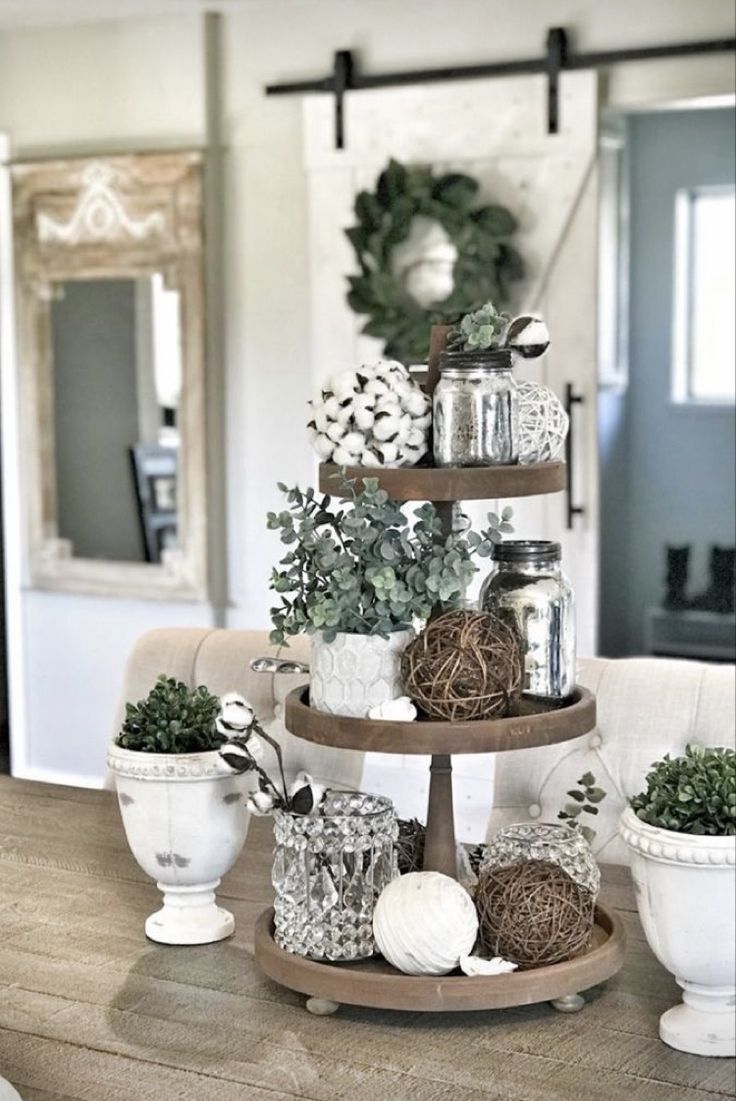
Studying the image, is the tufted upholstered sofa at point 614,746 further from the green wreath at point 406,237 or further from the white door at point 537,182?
the green wreath at point 406,237

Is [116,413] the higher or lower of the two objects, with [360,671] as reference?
higher

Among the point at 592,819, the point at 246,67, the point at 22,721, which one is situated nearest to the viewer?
the point at 592,819

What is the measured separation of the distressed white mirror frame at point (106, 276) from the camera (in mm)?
4508

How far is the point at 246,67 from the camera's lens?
4500mm

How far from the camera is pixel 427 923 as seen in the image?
1366 mm

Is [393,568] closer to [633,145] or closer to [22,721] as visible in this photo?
[22,721]

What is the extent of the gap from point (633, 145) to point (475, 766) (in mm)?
4146

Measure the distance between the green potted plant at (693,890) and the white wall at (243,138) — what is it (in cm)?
318

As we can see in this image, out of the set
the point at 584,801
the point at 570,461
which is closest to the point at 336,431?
the point at 584,801

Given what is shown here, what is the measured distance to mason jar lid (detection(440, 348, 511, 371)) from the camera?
1.41 m

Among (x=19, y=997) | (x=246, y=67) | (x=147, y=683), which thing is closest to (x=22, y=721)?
(x=246, y=67)

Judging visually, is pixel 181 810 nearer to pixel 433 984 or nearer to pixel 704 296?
pixel 433 984

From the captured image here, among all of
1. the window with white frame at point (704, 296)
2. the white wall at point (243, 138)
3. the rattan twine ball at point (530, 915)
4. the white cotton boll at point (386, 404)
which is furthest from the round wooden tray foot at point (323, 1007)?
the window with white frame at point (704, 296)

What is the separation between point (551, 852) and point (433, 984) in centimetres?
18
